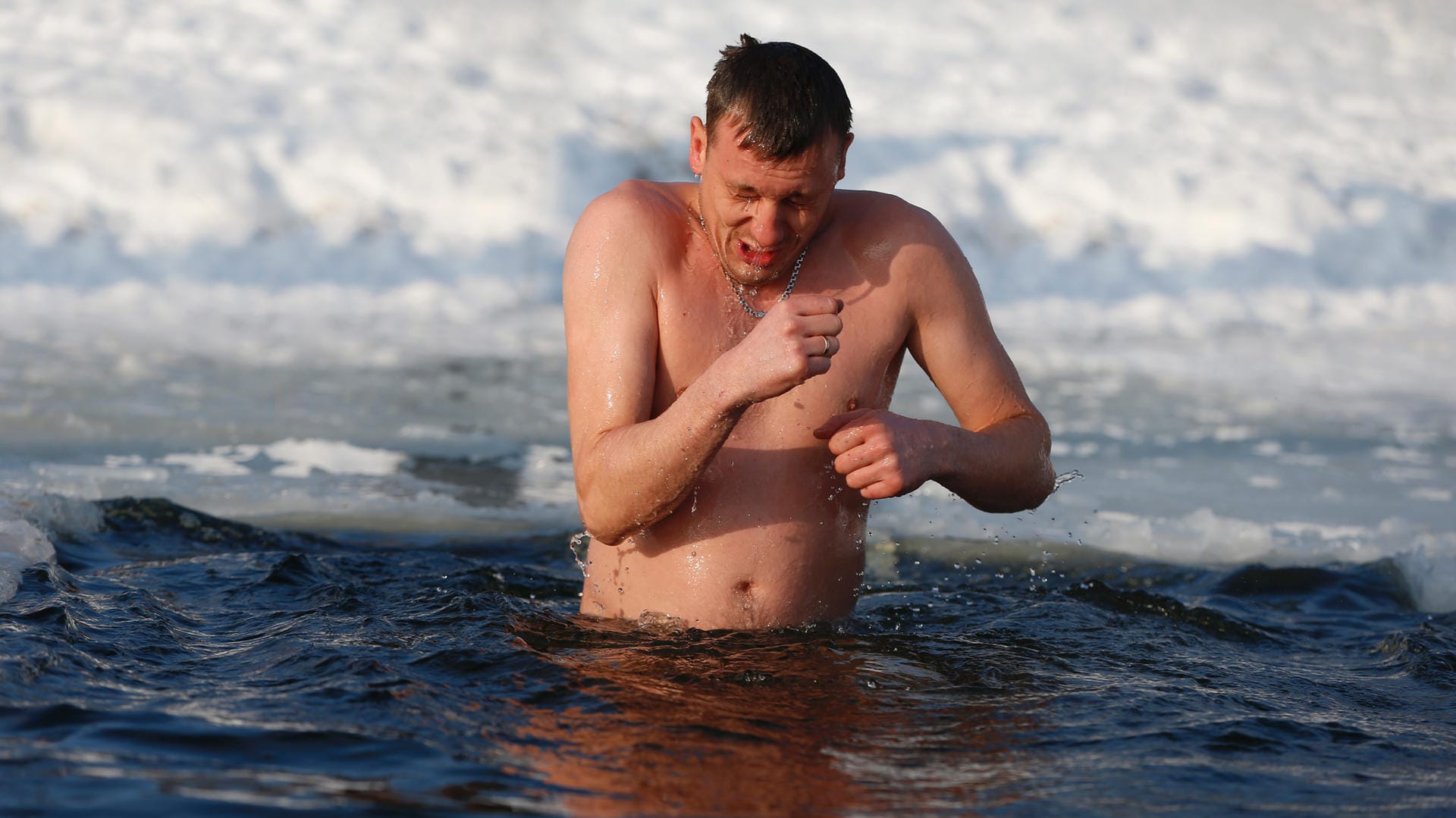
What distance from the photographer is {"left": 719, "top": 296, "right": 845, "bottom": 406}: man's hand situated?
2.61 meters

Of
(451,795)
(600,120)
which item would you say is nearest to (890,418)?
(451,795)

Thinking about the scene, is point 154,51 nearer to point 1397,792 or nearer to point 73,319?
point 73,319

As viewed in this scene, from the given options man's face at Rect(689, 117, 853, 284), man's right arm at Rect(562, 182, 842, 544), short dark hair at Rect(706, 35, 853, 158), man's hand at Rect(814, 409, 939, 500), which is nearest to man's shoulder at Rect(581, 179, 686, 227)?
man's right arm at Rect(562, 182, 842, 544)

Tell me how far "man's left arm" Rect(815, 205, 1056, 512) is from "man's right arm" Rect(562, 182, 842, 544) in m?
0.33

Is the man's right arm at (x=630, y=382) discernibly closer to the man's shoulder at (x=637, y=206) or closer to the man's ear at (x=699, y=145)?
the man's shoulder at (x=637, y=206)

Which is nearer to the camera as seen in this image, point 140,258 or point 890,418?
point 890,418

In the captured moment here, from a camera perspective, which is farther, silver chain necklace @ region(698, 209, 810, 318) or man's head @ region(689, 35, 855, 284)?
silver chain necklace @ region(698, 209, 810, 318)

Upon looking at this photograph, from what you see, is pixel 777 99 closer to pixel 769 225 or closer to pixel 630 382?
pixel 769 225

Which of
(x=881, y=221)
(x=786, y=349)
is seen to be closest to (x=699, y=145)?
(x=881, y=221)

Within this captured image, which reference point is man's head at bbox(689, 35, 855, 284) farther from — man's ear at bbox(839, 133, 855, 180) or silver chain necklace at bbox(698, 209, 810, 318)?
silver chain necklace at bbox(698, 209, 810, 318)

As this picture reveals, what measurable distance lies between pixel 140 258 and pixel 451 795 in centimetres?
849

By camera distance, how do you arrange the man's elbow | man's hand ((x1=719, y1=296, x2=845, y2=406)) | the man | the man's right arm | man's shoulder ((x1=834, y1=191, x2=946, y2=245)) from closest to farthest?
man's hand ((x1=719, y1=296, x2=845, y2=406))
the man's right arm
the man
the man's elbow
man's shoulder ((x1=834, y1=191, x2=946, y2=245))

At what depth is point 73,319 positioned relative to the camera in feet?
27.6

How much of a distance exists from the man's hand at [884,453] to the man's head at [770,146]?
42 centimetres
